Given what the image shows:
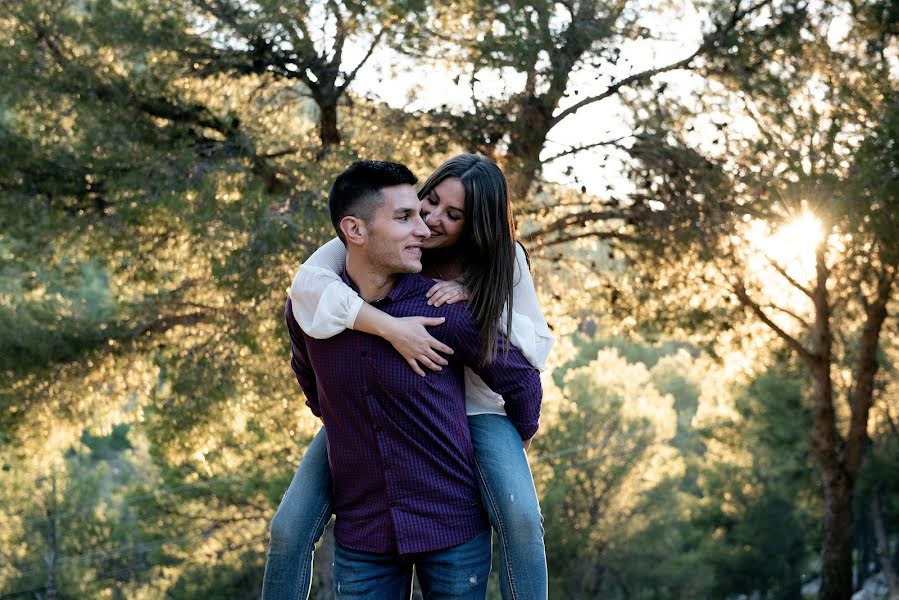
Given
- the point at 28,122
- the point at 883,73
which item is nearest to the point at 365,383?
the point at 883,73

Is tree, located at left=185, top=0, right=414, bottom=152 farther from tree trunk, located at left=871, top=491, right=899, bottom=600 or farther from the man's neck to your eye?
tree trunk, located at left=871, top=491, right=899, bottom=600

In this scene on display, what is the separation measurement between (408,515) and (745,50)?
30.3 feet

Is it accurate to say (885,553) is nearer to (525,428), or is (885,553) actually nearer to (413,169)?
(413,169)

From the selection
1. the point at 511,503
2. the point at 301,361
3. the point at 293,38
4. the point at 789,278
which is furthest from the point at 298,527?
the point at 789,278

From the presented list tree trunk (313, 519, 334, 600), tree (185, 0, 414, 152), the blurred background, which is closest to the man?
the blurred background

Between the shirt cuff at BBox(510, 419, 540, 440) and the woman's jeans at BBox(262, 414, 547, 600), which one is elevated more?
the shirt cuff at BBox(510, 419, 540, 440)

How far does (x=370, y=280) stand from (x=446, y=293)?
222 mm

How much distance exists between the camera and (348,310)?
2.98 m

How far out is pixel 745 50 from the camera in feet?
36.9

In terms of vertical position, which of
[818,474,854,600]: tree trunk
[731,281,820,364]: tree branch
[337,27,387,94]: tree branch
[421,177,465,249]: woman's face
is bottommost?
[818,474,854,600]: tree trunk

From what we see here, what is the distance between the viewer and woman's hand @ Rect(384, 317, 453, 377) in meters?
2.93

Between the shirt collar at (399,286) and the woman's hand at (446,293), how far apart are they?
6 centimetres

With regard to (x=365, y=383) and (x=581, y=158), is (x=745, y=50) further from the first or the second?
(x=365, y=383)

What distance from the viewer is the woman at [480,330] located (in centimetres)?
Result: 299
